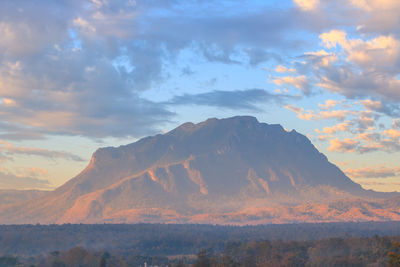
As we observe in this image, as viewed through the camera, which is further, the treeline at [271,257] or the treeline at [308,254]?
the treeline at [271,257]

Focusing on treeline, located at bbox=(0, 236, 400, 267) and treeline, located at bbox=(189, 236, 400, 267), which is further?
treeline, located at bbox=(0, 236, 400, 267)

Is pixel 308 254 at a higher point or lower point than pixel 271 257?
higher

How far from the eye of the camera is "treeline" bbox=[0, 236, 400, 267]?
440 feet

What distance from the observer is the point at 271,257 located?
15362 cm

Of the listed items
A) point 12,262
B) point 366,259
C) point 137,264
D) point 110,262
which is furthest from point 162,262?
point 366,259

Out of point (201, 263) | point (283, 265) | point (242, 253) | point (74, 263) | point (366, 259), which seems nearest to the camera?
point (201, 263)

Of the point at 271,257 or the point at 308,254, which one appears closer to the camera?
the point at 271,257

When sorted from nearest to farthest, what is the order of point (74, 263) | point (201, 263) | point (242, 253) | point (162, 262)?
point (201, 263) < point (74, 263) < point (162, 262) < point (242, 253)

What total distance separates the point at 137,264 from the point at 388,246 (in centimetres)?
6186

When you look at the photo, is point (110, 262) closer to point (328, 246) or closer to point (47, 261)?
point (47, 261)

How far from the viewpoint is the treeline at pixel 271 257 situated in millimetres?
134250

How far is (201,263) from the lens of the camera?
374 feet

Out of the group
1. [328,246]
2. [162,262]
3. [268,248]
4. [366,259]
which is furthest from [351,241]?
[162,262]

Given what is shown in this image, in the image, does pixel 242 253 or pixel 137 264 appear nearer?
pixel 137 264
